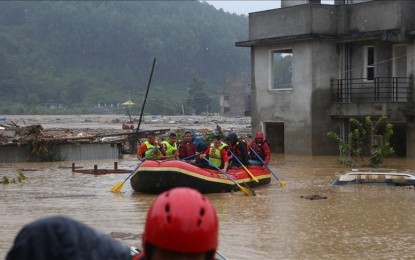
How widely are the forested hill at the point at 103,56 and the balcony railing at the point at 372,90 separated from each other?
315ft

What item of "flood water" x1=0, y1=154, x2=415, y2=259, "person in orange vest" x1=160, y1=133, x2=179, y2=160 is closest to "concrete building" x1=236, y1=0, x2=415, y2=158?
A: "flood water" x1=0, y1=154, x2=415, y2=259

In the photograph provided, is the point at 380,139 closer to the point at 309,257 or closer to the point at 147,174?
the point at 147,174

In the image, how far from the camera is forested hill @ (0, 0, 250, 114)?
136 m

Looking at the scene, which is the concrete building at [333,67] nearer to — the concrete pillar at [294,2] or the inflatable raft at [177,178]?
the concrete pillar at [294,2]

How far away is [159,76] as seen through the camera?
152 metres

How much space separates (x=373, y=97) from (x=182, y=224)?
86.5 feet

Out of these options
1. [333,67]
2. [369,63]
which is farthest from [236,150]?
[369,63]

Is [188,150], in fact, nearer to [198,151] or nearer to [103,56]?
[198,151]

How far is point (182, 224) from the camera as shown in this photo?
8.27 feet

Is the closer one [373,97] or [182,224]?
[182,224]

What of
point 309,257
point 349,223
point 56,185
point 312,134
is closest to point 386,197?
point 349,223

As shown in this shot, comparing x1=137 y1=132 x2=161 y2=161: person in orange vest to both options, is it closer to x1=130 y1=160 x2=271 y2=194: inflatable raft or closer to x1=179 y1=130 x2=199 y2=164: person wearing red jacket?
x1=179 y1=130 x2=199 y2=164: person wearing red jacket

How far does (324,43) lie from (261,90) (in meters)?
3.36

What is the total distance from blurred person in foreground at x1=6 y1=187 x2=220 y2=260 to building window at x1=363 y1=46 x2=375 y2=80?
2677 centimetres
